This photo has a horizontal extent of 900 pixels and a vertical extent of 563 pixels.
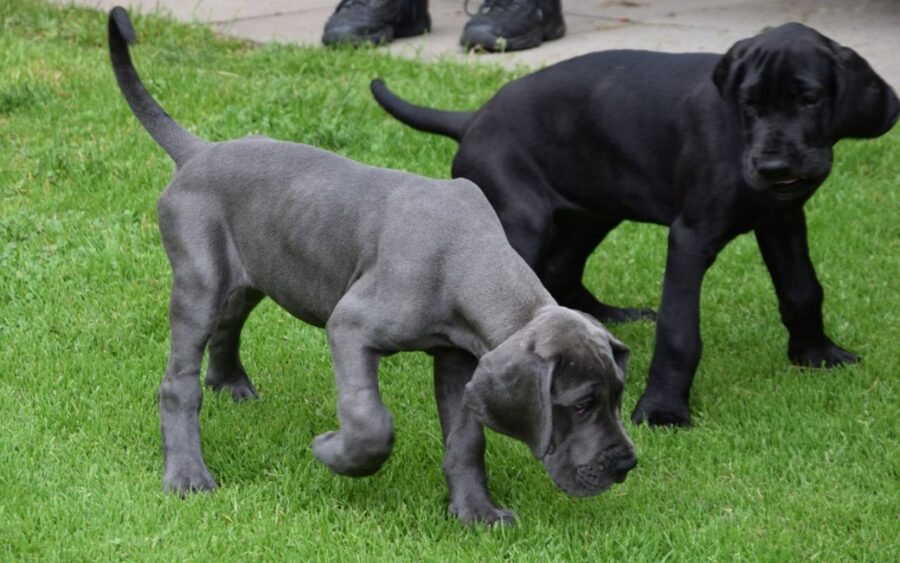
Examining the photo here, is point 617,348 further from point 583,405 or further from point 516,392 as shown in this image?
point 516,392

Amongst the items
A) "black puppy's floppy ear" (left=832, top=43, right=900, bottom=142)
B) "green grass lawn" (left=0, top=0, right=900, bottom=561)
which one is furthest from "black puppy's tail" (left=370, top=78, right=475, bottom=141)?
"black puppy's floppy ear" (left=832, top=43, right=900, bottom=142)

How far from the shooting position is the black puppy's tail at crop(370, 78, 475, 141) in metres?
5.78

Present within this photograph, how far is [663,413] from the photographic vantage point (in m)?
4.99

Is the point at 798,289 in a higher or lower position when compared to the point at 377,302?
lower

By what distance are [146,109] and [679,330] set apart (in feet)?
6.62

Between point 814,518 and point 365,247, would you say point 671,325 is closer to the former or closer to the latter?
point 814,518

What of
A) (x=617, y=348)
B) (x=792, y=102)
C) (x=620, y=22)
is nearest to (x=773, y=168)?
(x=792, y=102)

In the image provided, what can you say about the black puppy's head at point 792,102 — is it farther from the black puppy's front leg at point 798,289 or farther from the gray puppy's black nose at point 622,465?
the gray puppy's black nose at point 622,465

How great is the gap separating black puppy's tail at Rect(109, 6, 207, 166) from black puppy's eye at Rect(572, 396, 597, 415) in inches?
69.5

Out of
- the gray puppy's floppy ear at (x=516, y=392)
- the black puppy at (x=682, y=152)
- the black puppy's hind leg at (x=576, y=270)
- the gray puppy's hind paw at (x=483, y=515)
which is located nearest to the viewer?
the gray puppy's floppy ear at (x=516, y=392)

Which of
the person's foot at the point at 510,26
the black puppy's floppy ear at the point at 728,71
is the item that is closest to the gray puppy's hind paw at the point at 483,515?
the black puppy's floppy ear at the point at 728,71

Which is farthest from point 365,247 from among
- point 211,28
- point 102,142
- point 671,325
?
point 211,28

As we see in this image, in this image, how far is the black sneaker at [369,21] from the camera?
9398 millimetres

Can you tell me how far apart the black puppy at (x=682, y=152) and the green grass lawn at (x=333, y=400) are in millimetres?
370
